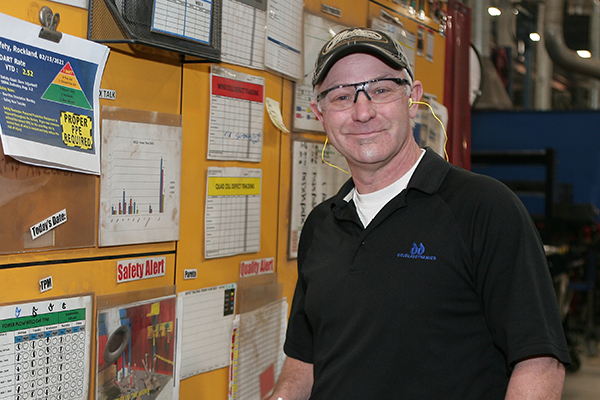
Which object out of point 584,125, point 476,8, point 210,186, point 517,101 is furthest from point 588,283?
point 517,101

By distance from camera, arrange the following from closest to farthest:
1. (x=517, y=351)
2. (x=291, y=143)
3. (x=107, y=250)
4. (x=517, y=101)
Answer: (x=517, y=351), (x=107, y=250), (x=291, y=143), (x=517, y=101)

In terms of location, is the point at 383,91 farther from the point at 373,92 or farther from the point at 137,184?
the point at 137,184

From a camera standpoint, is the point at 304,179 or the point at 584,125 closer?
the point at 304,179

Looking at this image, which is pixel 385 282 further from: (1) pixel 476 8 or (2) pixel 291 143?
(1) pixel 476 8

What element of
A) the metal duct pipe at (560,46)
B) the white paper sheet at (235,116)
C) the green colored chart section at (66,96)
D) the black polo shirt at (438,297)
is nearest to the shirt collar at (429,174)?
the black polo shirt at (438,297)

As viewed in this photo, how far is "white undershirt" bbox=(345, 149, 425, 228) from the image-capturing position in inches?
47.6

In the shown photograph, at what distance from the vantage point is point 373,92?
47.9 inches

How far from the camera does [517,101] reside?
451 inches

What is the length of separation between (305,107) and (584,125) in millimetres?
5152

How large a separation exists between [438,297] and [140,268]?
2.23 ft

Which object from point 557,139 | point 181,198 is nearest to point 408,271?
point 181,198

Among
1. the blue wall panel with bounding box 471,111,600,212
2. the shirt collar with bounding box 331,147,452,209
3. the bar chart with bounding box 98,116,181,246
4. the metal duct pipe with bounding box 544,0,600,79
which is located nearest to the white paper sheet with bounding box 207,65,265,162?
the bar chart with bounding box 98,116,181,246

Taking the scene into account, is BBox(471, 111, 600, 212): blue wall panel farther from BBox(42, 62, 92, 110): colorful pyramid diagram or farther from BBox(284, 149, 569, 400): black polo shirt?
BBox(42, 62, 92, 110): colorful pyramid diagram

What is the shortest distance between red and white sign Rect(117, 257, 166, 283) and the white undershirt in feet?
1.62
